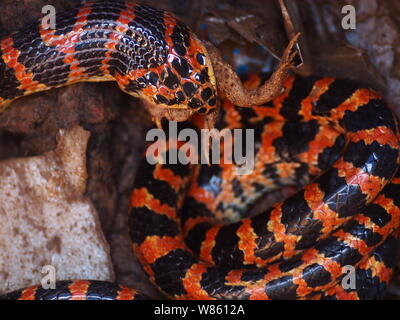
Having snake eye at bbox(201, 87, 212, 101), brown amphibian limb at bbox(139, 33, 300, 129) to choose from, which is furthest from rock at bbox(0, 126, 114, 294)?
snake eye at bbox(201, 87, 212, 101)

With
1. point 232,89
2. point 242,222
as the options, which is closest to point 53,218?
point 242,222

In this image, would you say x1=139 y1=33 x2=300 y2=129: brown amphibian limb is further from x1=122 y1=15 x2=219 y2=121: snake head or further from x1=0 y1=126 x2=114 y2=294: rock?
x1=0 y1=126 x2=114 y2=294: rock

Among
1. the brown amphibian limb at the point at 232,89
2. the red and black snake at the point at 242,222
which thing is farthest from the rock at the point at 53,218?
the brown amphibian limb at the point at 232,89

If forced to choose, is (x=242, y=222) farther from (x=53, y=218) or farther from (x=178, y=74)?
(x=53, y=218)

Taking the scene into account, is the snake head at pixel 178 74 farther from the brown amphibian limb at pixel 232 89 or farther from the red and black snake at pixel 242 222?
the brown amphibian limb at pixel 232 89

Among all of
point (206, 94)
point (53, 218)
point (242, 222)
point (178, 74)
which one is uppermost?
point (178, 74)
